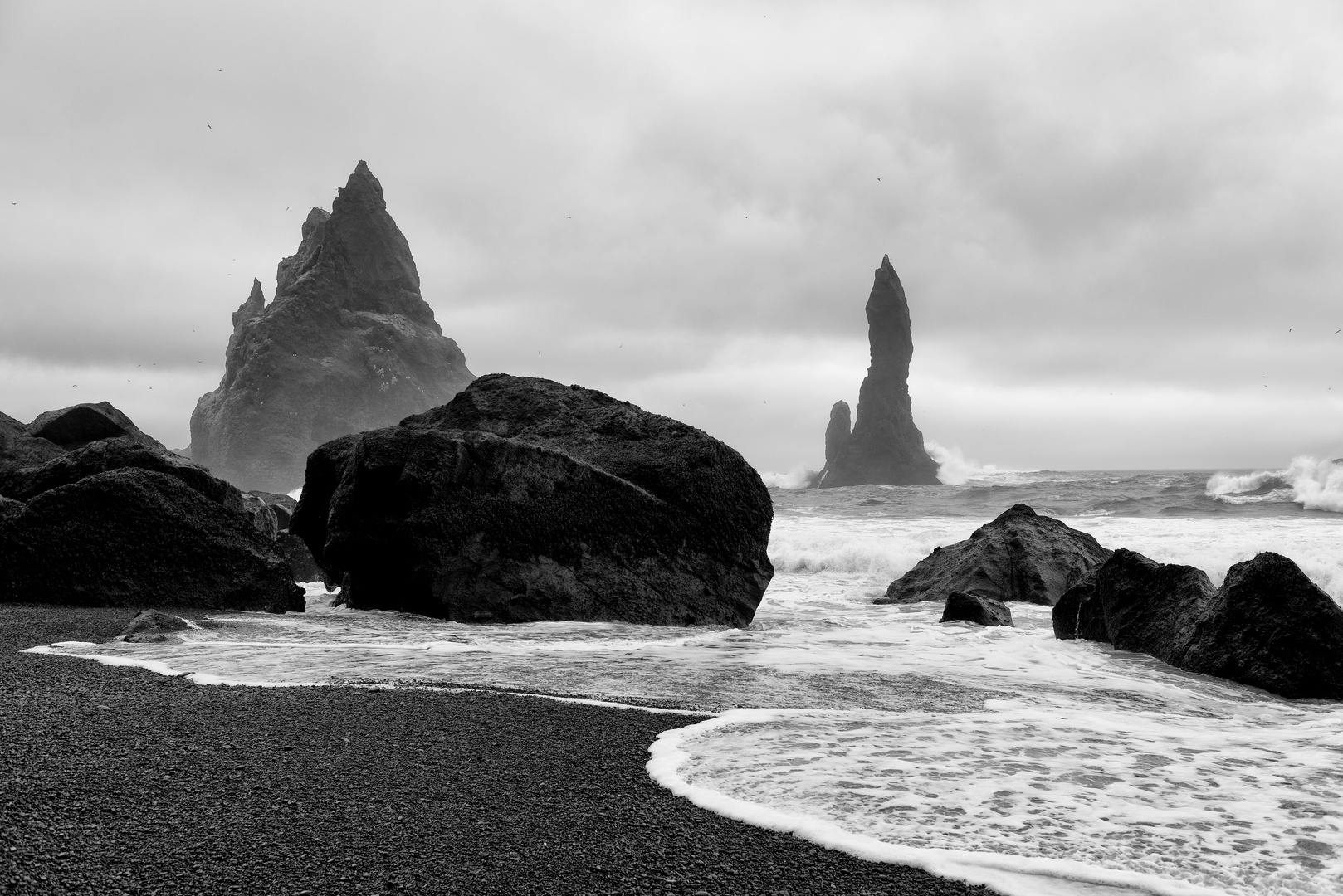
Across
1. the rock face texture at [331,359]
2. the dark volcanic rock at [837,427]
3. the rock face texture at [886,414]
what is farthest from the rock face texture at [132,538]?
the dark volcanic rock at [837,427]

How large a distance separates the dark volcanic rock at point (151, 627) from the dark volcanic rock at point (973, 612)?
8.20 metres

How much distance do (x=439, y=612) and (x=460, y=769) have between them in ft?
20.2

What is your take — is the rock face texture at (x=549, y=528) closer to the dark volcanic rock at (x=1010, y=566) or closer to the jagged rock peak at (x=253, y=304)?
the dark volcanic rock at (x=1010, y=566)

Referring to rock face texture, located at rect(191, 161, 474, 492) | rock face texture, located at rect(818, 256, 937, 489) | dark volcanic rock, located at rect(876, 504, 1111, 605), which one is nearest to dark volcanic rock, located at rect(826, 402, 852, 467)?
rock face texture, located at rect(818, 256, 937, 489)

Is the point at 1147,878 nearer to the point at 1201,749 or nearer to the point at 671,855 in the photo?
the point at 671,855

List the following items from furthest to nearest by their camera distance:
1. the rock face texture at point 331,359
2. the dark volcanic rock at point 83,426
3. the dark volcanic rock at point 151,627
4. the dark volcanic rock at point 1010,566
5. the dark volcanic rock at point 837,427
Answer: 1. the dark volcanic rock at point 837,427
2. the rock face texture at point 331,359
3. the dark volcanic rock at point 83,426
4. the dark volcanic rock at point 1010,566
5. the dark volcanic rock at point 151,627

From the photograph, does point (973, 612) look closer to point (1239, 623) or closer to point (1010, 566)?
point (1239, 623)

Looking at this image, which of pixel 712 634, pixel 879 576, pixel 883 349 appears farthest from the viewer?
pixel 883 349

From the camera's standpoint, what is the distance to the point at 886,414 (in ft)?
343

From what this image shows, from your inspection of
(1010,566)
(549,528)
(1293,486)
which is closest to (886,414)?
(1293,486)

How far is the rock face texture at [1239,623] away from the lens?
706 cm

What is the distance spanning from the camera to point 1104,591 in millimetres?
9469

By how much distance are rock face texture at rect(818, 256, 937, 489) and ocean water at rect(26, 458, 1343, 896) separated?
93.3 meters

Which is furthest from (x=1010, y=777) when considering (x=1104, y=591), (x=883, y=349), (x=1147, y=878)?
(x=883, y=349)
